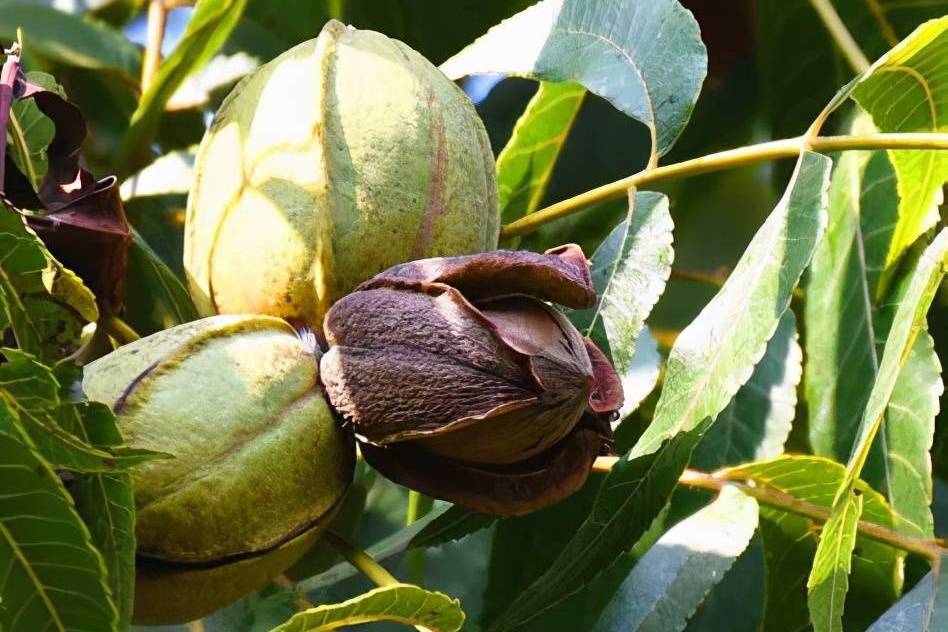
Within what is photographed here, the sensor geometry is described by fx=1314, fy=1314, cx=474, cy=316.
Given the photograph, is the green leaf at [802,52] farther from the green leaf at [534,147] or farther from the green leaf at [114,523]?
the green leaf at [114,523]

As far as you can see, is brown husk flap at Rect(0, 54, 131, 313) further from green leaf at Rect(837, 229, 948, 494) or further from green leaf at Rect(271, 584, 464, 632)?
green leaf at Rect(837, 229, 948, 494)

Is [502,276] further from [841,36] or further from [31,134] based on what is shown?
[841,36]

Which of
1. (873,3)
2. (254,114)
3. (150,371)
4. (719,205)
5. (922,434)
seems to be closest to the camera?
(150,371)

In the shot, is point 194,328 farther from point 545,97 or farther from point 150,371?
point 545,97

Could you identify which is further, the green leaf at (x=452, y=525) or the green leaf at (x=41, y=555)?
the green leaf at (x=452, y=525)

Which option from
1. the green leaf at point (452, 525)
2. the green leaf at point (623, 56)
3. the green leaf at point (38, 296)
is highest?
the green leaf at point (623, 56)

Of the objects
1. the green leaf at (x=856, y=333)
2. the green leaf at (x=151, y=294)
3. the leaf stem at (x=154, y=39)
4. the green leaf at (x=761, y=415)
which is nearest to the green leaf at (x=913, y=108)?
the green leaf at (x=856, y=333)

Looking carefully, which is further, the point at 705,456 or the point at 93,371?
the point at 705,456

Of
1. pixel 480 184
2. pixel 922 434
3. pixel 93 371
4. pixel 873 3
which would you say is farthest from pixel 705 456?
pixel 93 371
